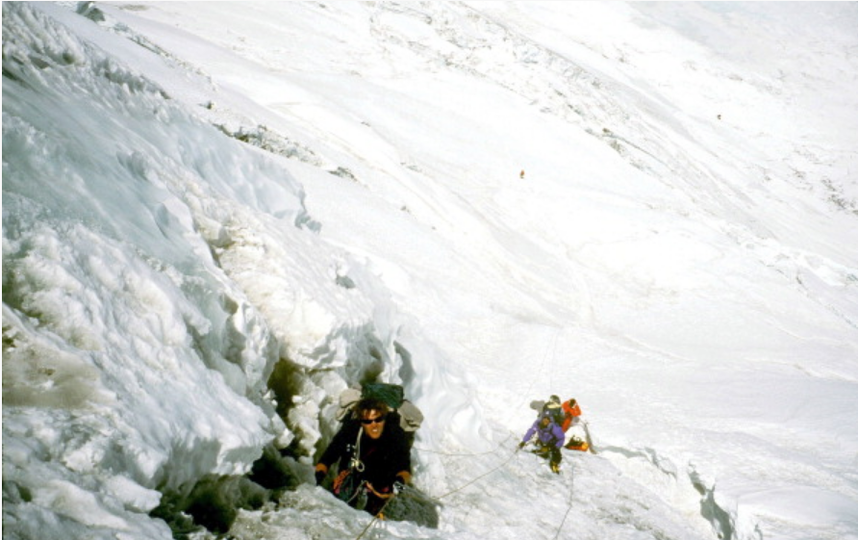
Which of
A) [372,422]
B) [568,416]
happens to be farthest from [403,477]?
[568,416]

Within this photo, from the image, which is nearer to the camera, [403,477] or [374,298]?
[403,477]

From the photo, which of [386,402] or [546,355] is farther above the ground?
[386,402]

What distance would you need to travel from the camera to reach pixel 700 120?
2099 inches

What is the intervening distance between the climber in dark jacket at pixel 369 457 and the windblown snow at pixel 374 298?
327 millimetres

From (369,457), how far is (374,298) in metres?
2.73

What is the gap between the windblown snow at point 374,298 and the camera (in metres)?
3.25

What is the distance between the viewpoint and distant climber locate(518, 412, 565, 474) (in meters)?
8.75

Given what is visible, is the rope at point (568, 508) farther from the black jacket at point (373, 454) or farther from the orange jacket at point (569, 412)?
the black jacket at point (373, 454)

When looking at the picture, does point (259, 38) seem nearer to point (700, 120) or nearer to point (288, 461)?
point (288, 461)

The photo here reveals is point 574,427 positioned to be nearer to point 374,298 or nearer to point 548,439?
point 548,439

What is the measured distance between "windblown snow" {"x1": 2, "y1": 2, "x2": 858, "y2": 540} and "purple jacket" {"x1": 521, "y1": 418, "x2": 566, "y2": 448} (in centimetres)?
48

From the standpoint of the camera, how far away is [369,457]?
535cm

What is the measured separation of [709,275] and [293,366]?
73.7 ft

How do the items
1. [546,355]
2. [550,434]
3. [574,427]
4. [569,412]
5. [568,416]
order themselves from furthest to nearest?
1. [546,355]
2. [574,427]
3. [569,412]
4. [568,416]
5. [550,434]
